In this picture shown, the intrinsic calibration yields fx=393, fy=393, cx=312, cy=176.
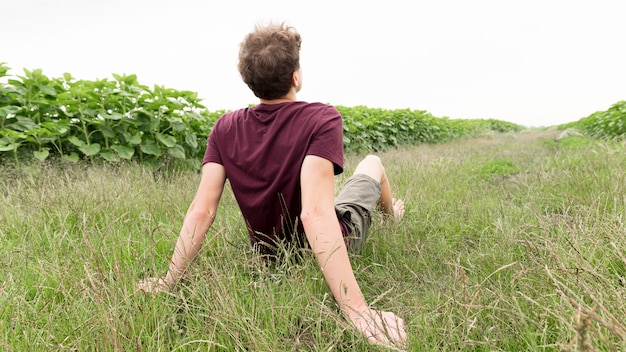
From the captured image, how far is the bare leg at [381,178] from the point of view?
277 centimetres

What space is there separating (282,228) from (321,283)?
350mm

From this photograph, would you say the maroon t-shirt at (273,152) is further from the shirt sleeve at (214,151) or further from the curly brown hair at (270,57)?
the curly brown hair at (270,57)

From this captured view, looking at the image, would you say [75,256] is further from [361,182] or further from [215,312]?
[361,182]

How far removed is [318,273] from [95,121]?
167 inches

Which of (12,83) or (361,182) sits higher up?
(12,83)

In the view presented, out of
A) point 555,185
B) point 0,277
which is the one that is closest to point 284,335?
point 0,277

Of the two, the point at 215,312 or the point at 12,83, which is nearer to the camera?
the point at 215,312

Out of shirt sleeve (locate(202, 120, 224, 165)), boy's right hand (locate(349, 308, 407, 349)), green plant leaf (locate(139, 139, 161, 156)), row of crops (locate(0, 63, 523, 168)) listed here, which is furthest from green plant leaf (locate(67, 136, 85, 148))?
boy's right hand (locate(349, 308, 407, 349))

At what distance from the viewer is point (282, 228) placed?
6.62 feet

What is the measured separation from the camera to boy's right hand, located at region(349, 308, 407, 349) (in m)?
1.35

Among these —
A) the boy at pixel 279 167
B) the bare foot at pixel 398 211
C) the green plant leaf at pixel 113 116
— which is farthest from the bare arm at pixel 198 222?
the green plant leaf at pixel 113 116

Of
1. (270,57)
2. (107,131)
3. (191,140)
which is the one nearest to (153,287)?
(270,57)

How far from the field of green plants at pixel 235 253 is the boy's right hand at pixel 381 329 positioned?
0.15 feet

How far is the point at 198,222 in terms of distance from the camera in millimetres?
1971
